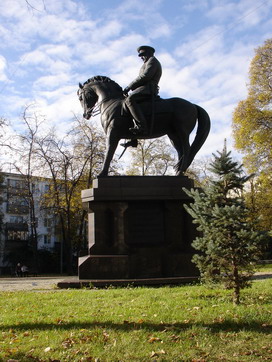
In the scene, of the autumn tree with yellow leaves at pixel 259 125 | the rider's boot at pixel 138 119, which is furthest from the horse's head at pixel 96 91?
the autumn tree with yellow leaves at pixel 259 125

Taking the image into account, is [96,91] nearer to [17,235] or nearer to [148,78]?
[148,78]

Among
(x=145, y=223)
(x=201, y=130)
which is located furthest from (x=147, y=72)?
(x=145, y=223)

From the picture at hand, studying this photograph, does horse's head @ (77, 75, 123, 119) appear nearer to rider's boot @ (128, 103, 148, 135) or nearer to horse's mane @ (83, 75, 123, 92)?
horse's mane @ (83, 75, 123, 92)

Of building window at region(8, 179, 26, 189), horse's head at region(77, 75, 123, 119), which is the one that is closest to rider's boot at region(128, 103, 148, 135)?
horse's head at region(77, 75, 123, 119)

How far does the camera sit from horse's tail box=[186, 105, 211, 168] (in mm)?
12766

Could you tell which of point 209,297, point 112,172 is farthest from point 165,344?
point 112,172

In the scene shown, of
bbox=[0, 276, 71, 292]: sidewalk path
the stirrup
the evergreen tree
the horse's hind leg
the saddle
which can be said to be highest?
the saddle

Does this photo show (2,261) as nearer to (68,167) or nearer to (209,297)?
(68,167)

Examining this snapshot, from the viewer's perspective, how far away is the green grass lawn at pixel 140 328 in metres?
4.61

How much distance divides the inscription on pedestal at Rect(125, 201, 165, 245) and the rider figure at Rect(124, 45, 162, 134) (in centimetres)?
221

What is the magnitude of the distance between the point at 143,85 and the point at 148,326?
8.04m

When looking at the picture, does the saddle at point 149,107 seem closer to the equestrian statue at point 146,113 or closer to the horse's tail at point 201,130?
the equestrian statue at point 146,113

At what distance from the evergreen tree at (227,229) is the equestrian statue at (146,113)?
16.7 ft

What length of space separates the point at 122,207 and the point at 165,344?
21.2ft
